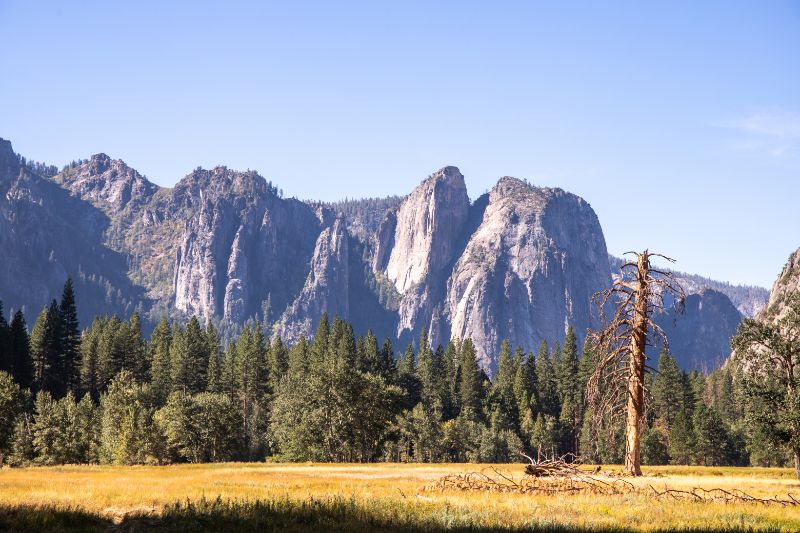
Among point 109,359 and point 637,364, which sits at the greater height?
point 109,359

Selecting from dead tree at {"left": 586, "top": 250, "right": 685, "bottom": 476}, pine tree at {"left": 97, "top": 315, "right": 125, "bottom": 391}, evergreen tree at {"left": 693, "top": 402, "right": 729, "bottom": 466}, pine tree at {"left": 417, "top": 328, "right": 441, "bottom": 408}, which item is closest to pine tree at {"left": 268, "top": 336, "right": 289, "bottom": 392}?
pine tree at {"left": 97, "top": 315, "right": 125, "bottom": 391}

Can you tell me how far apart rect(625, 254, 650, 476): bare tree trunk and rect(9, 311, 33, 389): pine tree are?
297 feet

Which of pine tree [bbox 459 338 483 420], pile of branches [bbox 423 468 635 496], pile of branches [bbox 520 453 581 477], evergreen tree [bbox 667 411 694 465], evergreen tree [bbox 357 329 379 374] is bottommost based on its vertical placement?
evergreen tree [bbox 667 411 694 465]

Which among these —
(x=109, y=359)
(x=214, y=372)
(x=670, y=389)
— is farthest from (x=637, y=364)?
(x=670, y=389)

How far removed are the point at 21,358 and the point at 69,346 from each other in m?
9.45

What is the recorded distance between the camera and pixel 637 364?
33656mm

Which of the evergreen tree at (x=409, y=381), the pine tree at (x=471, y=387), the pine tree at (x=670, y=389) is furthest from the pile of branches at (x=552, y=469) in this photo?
the pine tree at (x=670, y=389)

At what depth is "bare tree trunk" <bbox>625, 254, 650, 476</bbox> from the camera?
110 feet

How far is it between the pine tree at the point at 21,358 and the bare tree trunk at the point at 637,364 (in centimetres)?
9044

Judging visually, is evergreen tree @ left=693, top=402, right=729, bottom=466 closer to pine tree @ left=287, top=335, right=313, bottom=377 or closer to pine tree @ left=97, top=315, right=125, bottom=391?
pine tree @ left=287, top=335, right=313, bottom=377

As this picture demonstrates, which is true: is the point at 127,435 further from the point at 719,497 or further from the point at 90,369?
the point at 719,497

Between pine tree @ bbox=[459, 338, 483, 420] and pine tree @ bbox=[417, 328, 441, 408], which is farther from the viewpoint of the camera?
pine tree @ bbox=[459, 338, 483, 420]

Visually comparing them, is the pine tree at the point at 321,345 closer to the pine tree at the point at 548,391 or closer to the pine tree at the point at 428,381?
the pine tree at the point at 428,381

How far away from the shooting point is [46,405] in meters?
79.4
